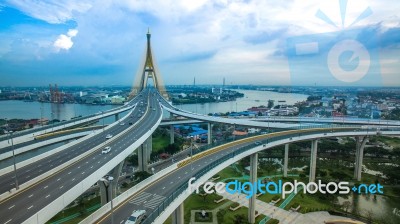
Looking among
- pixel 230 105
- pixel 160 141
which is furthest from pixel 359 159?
pixel 230 105

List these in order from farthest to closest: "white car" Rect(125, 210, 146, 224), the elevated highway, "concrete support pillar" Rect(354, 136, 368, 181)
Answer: "concrete support pillar" Rect(354, 136, 368, 181) < the elevated highway < "white car" Rect(125, 210, 146, 224)

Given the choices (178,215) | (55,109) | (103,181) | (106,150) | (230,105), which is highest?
(106,150)

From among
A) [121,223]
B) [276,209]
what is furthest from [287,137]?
[121,223]

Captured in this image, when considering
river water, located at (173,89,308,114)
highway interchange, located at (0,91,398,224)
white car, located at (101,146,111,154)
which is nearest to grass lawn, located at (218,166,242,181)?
highway interchange, located at (0,91,398,224)

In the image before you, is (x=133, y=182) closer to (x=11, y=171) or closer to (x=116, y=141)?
(x=116, y=141)

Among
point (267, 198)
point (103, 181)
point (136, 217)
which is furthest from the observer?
point (267, 198)

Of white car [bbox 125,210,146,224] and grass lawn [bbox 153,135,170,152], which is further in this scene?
grass lawn [bbox 153,135,170,152]

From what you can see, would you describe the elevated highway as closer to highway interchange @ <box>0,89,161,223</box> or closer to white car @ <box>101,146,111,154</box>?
highway interchange @ <box>0,89,161,223</box>

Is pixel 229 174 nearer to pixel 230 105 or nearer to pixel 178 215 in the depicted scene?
pixel 178 215

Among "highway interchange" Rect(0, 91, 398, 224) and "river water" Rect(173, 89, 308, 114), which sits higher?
"highway interchange" Rect(0, 91, 398, 224)
